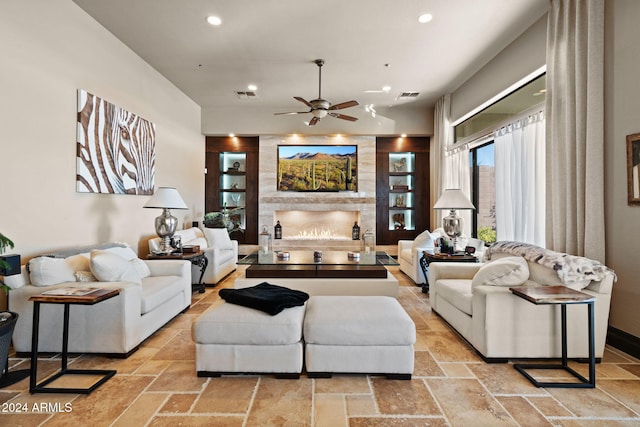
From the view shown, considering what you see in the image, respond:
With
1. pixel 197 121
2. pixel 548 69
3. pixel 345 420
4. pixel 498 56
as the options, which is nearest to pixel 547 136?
pixel 548 69

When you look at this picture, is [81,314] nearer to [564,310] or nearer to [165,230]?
[165,230]

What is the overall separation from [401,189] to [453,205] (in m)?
3.45

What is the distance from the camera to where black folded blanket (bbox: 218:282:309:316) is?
7.66ft

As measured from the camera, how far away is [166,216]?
4492 mm

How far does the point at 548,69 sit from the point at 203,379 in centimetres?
429

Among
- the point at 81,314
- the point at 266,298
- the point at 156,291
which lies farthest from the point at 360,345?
the point at 81,314

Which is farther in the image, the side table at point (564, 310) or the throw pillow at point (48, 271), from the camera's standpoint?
the throw pillow at point (48, 271)

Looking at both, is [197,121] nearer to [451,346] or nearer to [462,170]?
[462,170]

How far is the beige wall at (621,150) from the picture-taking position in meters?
2.67

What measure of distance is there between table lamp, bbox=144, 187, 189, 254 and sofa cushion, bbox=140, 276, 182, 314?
988 millimetres

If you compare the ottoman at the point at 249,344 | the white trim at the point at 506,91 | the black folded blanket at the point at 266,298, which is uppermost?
the white trim at the point at 506,91

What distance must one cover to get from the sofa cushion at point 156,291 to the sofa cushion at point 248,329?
0.89 metres

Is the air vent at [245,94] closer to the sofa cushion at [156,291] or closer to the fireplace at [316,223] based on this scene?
the fireplace at [316,223]

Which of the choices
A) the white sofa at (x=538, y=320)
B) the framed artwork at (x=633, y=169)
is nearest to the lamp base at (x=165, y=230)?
the white sofa at (x=538, y=320)
